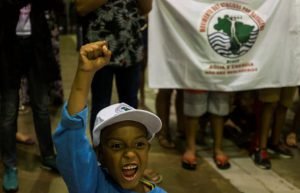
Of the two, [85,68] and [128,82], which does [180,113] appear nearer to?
[128,82]

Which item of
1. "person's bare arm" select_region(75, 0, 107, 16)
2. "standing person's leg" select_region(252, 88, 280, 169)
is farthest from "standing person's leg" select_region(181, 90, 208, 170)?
"person's bare arm" select_region(75, 0, 107, 16)

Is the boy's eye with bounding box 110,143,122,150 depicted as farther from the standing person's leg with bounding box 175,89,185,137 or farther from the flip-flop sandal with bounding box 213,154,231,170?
the standing person's leg with bounding box 175,89,185,137

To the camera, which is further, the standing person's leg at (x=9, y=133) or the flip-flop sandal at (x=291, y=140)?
the flip-flop sandal at (x=291, y=140)

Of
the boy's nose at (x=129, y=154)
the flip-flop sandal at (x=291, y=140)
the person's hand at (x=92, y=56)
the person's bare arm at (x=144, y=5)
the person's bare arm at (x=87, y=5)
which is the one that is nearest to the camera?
the person's hand at (x=92, y=56)

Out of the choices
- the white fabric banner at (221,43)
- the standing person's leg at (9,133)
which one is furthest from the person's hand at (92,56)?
the white fabric banner at (221,43)

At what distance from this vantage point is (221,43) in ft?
10.0

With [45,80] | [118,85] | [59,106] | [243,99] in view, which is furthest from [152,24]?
[59,106]

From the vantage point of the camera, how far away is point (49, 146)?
3049mm

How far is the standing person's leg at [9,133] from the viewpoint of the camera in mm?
2732

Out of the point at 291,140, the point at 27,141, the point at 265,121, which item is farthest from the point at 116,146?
the point at 291,140

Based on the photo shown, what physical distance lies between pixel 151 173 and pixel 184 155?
1.06ft

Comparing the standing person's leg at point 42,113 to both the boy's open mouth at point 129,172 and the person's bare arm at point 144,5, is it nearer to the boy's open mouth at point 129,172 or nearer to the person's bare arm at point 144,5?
the person's bare arm at point 144,5

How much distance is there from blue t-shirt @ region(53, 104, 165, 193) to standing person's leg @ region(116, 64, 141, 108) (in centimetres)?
126

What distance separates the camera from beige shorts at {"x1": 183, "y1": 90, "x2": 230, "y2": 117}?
3.16m
